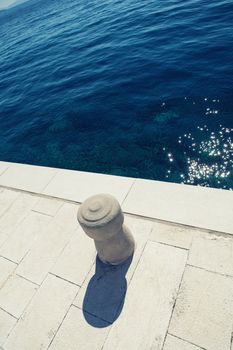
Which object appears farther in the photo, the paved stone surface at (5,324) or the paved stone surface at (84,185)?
the paved stone surface at (84,185)

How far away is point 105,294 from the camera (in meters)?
4.77

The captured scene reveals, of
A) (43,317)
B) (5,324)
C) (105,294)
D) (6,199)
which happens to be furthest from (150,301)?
(6,199)

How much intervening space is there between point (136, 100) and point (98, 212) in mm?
7972

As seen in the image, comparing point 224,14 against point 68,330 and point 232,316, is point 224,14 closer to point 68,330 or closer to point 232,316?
point 232,316

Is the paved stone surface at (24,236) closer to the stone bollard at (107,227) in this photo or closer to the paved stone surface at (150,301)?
the stone bollard at (107,227)

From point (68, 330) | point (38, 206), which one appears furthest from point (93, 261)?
point (38, 206)

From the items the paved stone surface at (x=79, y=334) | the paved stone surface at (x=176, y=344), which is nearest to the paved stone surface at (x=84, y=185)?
the paved stone surface at (x=79, y=334)

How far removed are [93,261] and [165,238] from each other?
1.56 metres

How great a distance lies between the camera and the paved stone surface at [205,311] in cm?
389

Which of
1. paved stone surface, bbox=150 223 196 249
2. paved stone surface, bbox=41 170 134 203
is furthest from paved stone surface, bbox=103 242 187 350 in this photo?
paved stone surface, bbox=41 170 134 203

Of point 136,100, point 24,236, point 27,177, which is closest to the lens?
point 24,236

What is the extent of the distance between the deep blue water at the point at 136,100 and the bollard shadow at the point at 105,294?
3.85 metres

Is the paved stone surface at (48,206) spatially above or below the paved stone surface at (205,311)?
above

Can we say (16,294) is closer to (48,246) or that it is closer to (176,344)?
(48,246)
